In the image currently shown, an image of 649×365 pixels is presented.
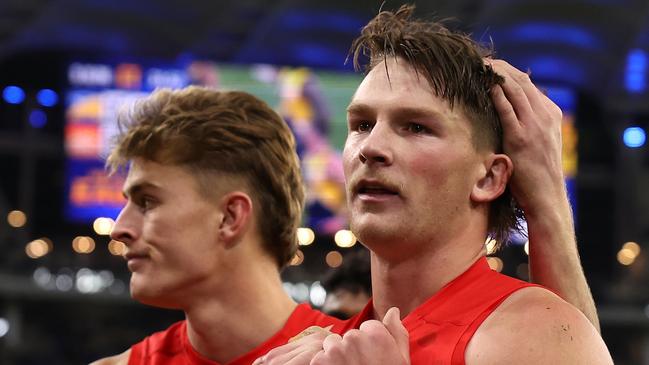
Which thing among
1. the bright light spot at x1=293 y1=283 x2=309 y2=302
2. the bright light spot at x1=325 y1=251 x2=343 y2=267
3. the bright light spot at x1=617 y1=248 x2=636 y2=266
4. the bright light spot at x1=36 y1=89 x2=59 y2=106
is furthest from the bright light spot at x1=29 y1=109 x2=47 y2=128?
the bright light spot at x1=617 y1=248 x2=636 y2=266

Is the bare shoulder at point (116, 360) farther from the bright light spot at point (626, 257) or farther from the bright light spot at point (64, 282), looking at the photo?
the bright light spot at point (626, 257)

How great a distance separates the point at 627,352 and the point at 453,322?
24.3m

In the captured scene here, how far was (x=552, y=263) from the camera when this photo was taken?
9.85ft

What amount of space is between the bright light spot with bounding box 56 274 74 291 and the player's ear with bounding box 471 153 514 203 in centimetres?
2142

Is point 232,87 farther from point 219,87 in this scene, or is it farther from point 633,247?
point 633,247

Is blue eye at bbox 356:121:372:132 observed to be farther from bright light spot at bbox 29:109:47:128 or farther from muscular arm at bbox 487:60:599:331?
bright light spot at bbox 29:109:47:128

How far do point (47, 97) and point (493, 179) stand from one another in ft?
75.4

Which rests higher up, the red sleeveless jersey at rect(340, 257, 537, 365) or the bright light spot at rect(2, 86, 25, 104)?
the red sleeveless jersey at rect(340, 257, 537, 365)

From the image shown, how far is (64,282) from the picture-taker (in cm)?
2378

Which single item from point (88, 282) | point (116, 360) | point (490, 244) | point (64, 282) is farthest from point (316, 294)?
point (490, 244)

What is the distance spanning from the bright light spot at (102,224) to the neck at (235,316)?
17.6m

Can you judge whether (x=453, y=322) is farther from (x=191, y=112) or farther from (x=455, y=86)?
(x=191, y=112)

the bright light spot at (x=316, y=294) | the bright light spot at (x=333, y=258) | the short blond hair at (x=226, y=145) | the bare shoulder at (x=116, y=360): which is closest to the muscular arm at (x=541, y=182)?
the short blond hair at (x=226, y=145)

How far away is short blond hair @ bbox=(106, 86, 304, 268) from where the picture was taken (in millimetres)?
4082
